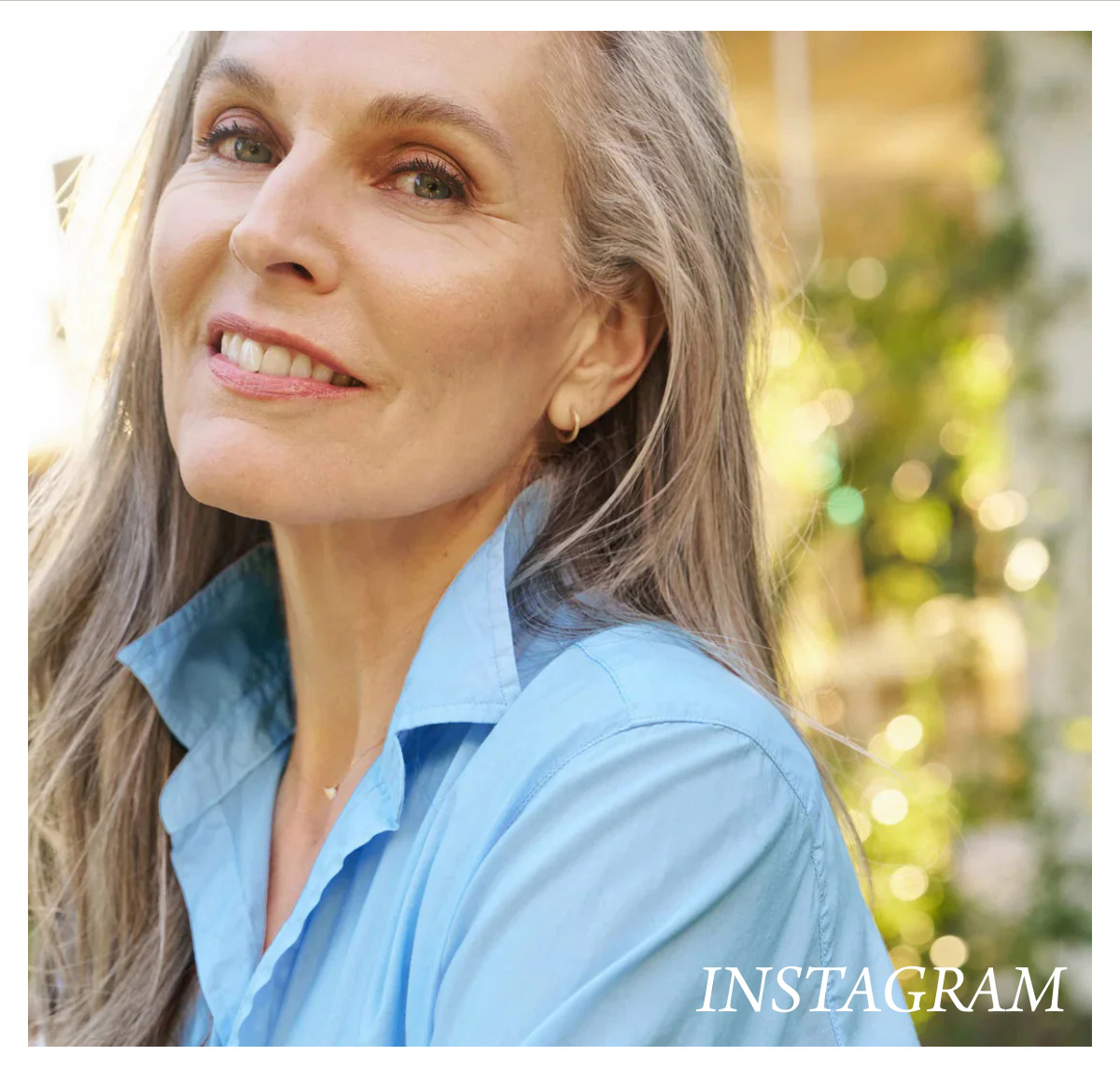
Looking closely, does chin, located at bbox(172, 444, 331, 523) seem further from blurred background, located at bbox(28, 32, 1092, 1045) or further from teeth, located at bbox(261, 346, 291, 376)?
blurred background, located at bbox(28, 32, 1092, 1045)

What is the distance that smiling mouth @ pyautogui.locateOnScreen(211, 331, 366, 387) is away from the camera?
42.1 inches

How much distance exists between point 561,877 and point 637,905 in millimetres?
58

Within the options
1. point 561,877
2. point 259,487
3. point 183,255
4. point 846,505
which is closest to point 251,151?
point 183,255

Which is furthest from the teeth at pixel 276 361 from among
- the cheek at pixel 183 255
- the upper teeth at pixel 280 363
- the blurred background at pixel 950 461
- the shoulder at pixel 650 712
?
the blurred background at pixel 950 461

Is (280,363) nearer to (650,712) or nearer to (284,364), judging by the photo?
(284,364)

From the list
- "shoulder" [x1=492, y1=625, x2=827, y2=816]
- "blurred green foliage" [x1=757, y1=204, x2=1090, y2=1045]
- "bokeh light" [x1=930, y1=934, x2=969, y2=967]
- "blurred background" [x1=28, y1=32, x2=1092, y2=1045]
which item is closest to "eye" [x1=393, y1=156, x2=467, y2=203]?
"shoulder" [x1=492, y1=625, x2=827, y2=816]

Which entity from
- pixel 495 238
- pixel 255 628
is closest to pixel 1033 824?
pixel 255 628

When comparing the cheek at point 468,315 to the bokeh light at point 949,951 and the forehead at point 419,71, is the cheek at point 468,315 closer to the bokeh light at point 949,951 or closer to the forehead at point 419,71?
the forehead at point 419,71

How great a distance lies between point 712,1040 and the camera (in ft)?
2.89

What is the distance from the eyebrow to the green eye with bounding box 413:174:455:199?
5cm

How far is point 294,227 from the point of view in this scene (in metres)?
1.03

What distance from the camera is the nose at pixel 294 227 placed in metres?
1.03

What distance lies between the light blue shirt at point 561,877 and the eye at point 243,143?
0.41m
